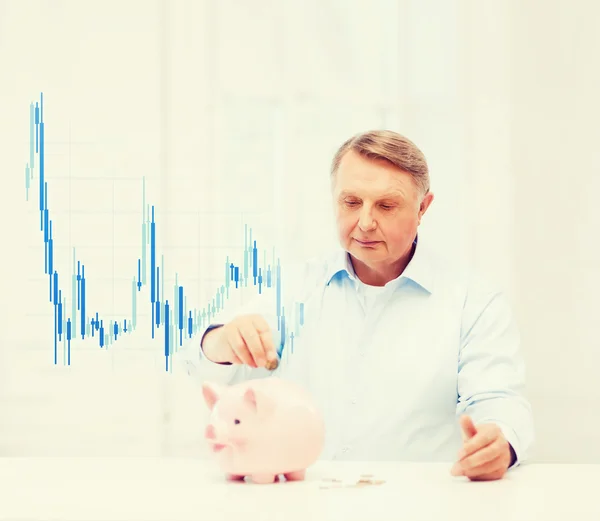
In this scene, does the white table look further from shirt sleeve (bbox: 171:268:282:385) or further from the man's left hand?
shirt sleeve (bbox: 171:268:282:385)

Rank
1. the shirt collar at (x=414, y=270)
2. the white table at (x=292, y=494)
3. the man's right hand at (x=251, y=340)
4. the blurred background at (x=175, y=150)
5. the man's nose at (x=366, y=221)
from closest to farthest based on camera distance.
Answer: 1. the white table at (x=292, y=494)
2. the man's right hand at (x=251, y=340)
3. the man's nose at (x=366, y=221)
4. the shirt collar at (x=414, y=270)
5. the blurred background at (x=175, y=150)

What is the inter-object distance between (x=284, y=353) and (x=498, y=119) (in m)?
1.17

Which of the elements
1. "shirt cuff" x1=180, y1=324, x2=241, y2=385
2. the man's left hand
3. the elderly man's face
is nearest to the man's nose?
the elderly man's face

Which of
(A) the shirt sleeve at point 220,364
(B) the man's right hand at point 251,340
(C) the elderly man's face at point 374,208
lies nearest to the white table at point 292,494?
(B) the man's right hand at point 251,340

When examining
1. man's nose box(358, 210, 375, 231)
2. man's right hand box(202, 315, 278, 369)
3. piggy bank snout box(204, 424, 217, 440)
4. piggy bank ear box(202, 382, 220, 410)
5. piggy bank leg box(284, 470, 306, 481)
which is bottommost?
piggy bank leg box(284, 470, 306, 481)

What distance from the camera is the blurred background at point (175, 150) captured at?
2455mm

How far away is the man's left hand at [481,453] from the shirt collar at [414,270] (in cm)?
55

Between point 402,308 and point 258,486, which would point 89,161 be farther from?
point 258,486

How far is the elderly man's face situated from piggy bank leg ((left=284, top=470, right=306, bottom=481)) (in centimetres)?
52

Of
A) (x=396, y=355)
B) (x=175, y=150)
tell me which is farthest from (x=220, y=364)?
(x=175, y=150)

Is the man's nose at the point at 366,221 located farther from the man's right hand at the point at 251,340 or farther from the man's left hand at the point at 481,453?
the man's left hand at the point at 481,453

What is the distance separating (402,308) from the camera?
1.54 meters

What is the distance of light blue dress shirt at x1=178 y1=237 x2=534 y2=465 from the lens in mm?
1461

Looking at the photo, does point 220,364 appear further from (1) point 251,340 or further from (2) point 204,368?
(1) point 251,340
